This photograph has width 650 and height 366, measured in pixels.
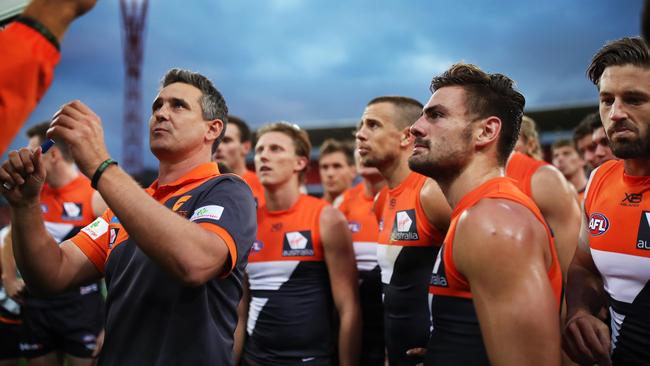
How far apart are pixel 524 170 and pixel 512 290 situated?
2621 mm

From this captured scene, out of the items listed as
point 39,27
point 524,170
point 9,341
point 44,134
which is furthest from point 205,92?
point 9,341

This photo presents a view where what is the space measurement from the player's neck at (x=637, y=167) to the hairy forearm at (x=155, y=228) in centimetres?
201

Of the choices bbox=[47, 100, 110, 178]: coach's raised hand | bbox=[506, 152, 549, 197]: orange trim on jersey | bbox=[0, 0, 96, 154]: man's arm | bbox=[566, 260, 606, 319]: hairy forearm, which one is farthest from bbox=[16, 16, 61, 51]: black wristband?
bbox=[506, 152, 549, 197]: orange trim on jersey

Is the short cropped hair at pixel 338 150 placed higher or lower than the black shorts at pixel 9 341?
higher

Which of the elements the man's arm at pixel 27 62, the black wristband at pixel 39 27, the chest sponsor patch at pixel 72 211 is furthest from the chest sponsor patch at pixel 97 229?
the chest sponsor patch at pixel 72 211

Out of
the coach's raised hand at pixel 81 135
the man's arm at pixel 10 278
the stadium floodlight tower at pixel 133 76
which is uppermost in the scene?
the stadium floodlight tower at pixel 133 76

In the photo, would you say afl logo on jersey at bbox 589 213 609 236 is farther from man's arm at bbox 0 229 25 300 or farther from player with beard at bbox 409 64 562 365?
man's arm at bbox 0 229 25 300

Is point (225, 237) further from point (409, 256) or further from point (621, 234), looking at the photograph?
point (621, 234)

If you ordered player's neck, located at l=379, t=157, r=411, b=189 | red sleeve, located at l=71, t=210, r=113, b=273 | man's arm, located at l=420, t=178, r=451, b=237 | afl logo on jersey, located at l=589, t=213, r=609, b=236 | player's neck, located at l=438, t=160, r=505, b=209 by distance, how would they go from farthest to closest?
player's neck, located at l=379, t=157, r=411, b=189, man's arm, located at l=420, t=178, r=451, b=237, red sleeve, located at l=71, t=210, r=113, b=273, afl logo on jersey, located at l=589, t=213, r=609, b=236, player's neck, located at l=438, t=160, r=505, b=209

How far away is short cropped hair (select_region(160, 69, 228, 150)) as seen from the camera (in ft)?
8.50

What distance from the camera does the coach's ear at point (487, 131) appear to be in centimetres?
229

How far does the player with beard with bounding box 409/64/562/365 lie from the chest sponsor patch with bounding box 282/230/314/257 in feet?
5.73

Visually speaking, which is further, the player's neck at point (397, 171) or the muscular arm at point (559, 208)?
the player's neck at point (397, 171)

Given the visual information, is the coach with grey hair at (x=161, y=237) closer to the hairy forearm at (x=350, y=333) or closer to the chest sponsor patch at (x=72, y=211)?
the hairy forearm at (x=350, y=333)
